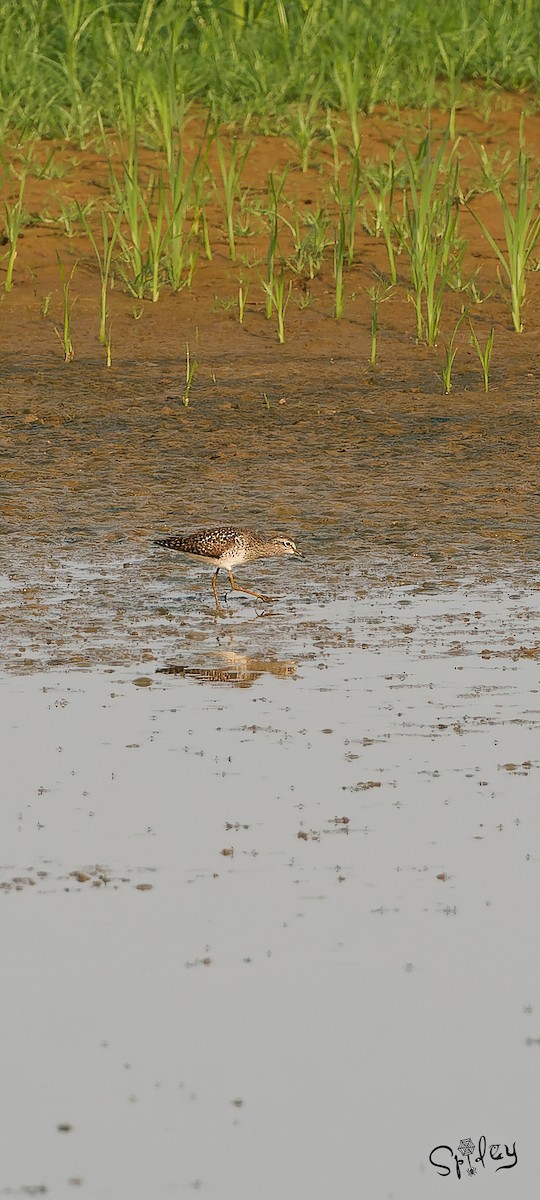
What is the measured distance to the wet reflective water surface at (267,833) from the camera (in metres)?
4.07

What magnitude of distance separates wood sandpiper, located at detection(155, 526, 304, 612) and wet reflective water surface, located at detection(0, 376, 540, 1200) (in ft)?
0.58

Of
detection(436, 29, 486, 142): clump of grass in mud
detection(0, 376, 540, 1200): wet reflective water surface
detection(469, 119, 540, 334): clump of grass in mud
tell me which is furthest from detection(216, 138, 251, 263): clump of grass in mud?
detection(0, 376, 540, 1200): wet reflective water surface

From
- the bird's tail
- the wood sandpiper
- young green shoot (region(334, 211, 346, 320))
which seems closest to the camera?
the wood sandpiper

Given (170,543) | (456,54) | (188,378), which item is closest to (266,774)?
(170,543)

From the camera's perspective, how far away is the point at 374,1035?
4340 mm

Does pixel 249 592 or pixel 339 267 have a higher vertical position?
pixel 339 267

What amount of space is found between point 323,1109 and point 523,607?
14.9ft

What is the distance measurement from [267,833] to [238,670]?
1870 mm

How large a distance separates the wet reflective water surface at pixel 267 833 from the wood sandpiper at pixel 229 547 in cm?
18

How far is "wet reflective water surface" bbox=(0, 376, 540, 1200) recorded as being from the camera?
4066 millimetres

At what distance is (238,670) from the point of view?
745 cm

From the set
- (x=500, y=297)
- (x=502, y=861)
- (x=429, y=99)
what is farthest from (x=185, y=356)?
(x=502, y=861)

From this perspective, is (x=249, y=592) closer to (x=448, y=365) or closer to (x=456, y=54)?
(x=448, y=365)

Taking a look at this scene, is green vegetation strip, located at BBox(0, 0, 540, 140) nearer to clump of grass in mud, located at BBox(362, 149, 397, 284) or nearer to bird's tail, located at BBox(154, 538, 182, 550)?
clump of grass in mud, located at BBox(362, 149, 397, 284)
